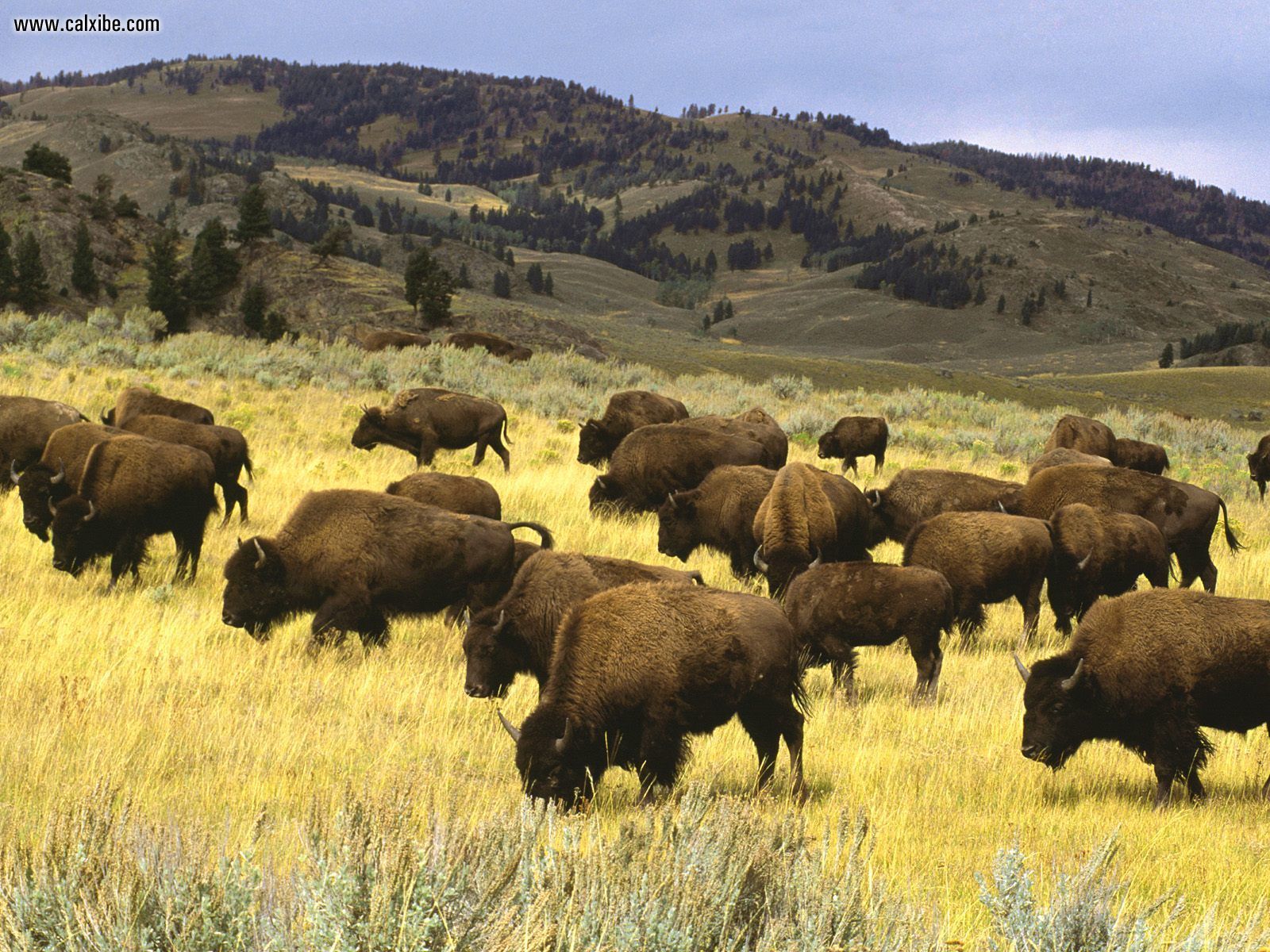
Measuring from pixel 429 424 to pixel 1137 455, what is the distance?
40.8 feet

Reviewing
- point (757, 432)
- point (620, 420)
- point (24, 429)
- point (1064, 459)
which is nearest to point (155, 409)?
Answer: point (24, 429)

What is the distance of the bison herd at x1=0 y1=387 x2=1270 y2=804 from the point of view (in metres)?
5.47

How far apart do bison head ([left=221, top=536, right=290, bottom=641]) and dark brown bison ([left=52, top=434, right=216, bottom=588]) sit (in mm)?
2054

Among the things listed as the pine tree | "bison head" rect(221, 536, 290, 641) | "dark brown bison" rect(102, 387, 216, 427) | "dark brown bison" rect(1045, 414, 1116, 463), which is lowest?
"bison head" rect(221, 536, 290, 641)

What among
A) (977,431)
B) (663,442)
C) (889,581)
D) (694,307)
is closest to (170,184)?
(694,307)

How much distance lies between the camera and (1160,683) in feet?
19.4

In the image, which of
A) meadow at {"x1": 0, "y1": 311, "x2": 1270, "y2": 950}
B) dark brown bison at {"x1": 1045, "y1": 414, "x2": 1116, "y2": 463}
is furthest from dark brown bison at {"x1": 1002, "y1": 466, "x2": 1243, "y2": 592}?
dark brown bison at {"x1": 1045, "y1": 414, "x2": 1116, "y2": 463}

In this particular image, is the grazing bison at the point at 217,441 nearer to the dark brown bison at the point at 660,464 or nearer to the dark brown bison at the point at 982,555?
the dark brown bison at the point at 660,464

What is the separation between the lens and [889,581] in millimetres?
8070

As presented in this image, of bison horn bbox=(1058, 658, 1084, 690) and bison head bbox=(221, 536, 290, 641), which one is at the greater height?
bison horn bbox=(1058, 658, 1084, 690)

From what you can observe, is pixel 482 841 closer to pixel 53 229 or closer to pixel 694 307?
pixel 53 229

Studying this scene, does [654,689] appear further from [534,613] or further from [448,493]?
[448,493]

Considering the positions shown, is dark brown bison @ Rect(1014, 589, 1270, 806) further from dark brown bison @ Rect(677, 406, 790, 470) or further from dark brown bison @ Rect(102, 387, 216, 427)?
dark brown bison @ Rect(102, 387, 216, 427)

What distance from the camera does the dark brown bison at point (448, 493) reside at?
1034cm
